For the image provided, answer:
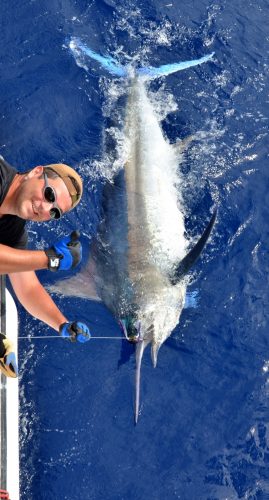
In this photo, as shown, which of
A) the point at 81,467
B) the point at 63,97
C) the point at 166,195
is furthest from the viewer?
the point at 63,97

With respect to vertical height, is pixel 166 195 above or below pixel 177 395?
above

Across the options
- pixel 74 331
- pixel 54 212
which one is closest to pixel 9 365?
pixel 74 331

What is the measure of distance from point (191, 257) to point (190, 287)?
418 millimetres

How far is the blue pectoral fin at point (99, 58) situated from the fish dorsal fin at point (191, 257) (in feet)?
7.95

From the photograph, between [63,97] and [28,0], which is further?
[28,0]

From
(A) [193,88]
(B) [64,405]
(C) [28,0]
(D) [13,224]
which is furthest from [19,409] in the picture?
(C) [28,0]

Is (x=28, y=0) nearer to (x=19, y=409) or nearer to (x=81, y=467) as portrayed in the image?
(x=19, y=409)

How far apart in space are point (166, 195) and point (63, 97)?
6.17ft

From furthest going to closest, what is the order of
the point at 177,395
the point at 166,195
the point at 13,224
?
the point at 166,195
the point at 177,395
the point at 13,224

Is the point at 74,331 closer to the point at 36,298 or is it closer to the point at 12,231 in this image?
the point at 36,298

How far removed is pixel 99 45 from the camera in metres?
6.43

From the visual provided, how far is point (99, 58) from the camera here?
241 inches

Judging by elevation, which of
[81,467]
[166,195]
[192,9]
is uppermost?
[192,9]

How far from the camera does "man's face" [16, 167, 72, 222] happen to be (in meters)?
3.09
